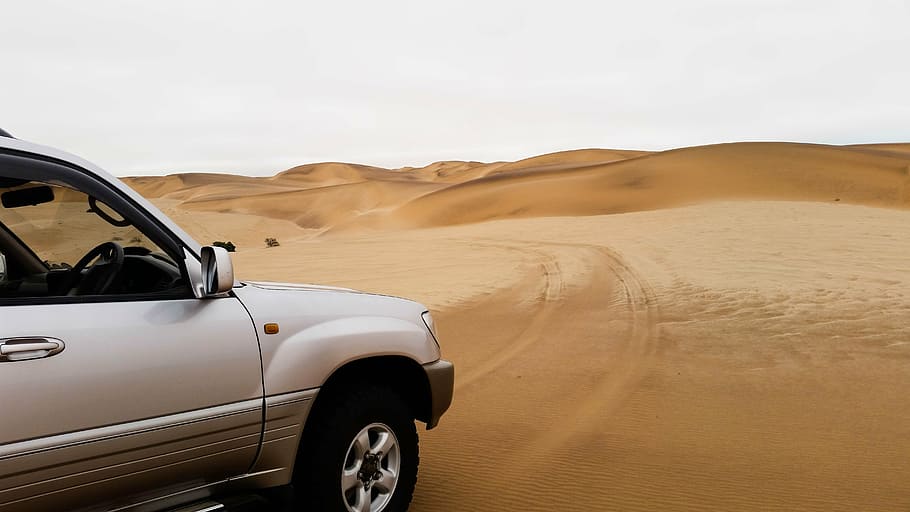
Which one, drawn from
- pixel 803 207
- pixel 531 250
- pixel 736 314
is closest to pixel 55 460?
pixel 736 314

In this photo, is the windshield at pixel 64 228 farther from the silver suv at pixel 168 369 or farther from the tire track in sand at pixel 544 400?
the tire track in sand at pixel 544 400

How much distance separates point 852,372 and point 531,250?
15.2 m

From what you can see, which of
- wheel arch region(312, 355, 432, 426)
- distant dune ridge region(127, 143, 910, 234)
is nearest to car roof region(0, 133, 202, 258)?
wheel arch region(312, 355, 432, 426)

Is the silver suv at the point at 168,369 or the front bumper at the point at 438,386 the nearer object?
the silver suv at the point at 168,369

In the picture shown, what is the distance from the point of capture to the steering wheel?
2.86 m

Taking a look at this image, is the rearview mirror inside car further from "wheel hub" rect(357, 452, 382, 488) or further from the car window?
"wheel hub" rect(357, 452, 382, 488)

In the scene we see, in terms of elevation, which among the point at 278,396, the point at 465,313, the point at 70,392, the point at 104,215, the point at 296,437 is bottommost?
the point at 465,313

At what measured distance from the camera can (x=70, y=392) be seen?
2.43 m

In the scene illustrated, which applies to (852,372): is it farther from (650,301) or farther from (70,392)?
(70,392)

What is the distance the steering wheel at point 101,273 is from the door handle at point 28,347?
46 centimetres

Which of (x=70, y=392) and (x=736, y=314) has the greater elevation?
(x=70, y=392)

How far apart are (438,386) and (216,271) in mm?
1540

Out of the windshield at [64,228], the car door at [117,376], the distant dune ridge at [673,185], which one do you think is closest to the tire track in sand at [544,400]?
the car door at [117,376]

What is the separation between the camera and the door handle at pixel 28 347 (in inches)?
90.6
